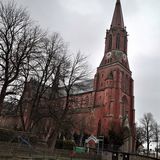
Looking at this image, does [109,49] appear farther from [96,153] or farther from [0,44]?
[0,44]

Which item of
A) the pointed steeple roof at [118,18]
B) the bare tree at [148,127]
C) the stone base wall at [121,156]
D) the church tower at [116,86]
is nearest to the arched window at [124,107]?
the church tower at [116,86]

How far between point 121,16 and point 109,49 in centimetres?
1151

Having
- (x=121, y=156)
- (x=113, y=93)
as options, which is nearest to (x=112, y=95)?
(x=113, y=93)

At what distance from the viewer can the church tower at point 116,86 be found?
53.6 meters

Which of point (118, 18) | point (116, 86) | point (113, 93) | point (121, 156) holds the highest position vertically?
point (118, 18)

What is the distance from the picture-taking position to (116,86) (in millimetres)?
57000

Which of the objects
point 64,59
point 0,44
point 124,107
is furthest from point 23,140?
point 124,107

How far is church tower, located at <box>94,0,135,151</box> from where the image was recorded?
5359 cm

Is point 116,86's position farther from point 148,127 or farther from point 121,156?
point 121,156

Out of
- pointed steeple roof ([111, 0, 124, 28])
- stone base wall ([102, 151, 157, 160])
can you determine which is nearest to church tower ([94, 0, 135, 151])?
pointed steeple roof ([111, 0, 124, 28])

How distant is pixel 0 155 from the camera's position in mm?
16031

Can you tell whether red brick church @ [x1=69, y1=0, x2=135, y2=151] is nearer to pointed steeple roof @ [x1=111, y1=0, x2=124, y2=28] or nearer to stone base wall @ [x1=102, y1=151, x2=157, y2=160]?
pointed steeple roof @ [x1=111, y1=0, x2=124, y2=28]

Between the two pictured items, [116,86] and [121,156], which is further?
[116,86]

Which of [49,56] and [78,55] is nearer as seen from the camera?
[49,56]
